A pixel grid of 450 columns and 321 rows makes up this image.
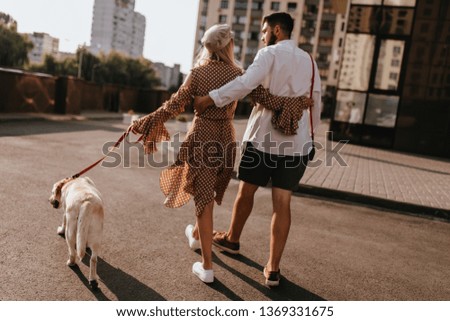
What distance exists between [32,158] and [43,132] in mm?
4275

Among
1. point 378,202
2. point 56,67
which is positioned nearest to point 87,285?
point 378,202

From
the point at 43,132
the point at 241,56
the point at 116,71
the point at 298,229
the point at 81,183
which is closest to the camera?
the point at 81,183

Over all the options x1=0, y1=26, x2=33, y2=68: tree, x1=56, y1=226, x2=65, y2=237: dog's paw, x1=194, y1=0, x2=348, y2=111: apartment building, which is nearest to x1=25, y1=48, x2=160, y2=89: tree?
x1=0, y1=26, x2=33, y2=68: tree

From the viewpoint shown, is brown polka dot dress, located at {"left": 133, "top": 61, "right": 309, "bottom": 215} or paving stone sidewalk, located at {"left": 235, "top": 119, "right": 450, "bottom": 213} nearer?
brown polka dot dress, located at {"left": 133, "top": 61, "right": 309, "bottom": 215}

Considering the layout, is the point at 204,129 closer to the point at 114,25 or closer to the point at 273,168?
the point at 273,168

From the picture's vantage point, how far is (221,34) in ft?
10.4

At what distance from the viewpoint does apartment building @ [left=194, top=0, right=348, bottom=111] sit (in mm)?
Answer: 74000

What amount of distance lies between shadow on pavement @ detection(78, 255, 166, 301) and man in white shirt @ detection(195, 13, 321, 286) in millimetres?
930

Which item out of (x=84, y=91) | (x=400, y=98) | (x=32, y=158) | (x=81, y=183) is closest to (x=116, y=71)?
(x=84, y=91)

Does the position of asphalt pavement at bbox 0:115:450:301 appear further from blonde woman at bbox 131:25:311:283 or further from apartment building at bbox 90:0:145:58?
apartment building at bbox 90:0:145:58

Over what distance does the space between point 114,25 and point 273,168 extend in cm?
17655

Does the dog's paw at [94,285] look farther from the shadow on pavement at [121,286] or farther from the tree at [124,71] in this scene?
the tree at [124,71]

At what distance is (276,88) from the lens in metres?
3.23
